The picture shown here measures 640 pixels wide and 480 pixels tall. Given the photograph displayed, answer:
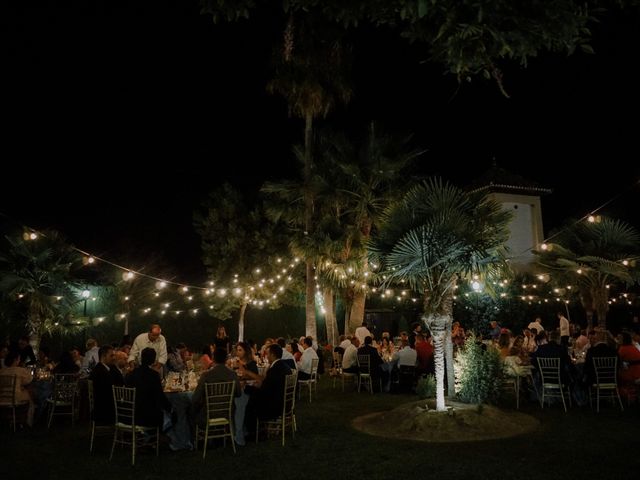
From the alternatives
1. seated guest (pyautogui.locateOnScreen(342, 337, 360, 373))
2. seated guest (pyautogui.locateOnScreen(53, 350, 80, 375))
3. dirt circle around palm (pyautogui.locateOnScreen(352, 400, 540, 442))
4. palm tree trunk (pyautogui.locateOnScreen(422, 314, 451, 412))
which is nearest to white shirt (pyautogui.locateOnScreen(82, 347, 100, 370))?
seated guest (pyautogui.locateOnScreen(53, 350, 80, 375))

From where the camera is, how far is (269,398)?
24.9 feet

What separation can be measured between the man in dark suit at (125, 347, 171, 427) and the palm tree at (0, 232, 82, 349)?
611cm

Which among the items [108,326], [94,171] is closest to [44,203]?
[94,171]

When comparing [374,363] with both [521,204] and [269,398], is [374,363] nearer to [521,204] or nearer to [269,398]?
[269,398]

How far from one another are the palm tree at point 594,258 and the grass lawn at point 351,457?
Result: 810 cm

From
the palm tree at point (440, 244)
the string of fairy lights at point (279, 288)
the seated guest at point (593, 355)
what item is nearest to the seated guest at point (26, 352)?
the string of fairy lights at point (279, 288)

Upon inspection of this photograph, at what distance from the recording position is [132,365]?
32.7 feet

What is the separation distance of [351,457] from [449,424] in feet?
6.25

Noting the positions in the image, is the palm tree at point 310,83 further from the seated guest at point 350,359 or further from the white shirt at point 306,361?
the white shirt at point 306,361

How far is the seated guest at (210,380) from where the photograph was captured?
7.00 meters

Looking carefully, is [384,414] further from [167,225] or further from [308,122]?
[167,225]

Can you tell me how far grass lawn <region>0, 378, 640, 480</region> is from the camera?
19.6 ft

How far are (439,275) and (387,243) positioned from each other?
104 centimetres

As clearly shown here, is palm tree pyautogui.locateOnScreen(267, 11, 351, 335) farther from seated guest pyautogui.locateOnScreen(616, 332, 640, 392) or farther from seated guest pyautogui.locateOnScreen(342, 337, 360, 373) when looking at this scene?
seated guest pyautogui.locateOnScreen(616, 332, 640, 392)
